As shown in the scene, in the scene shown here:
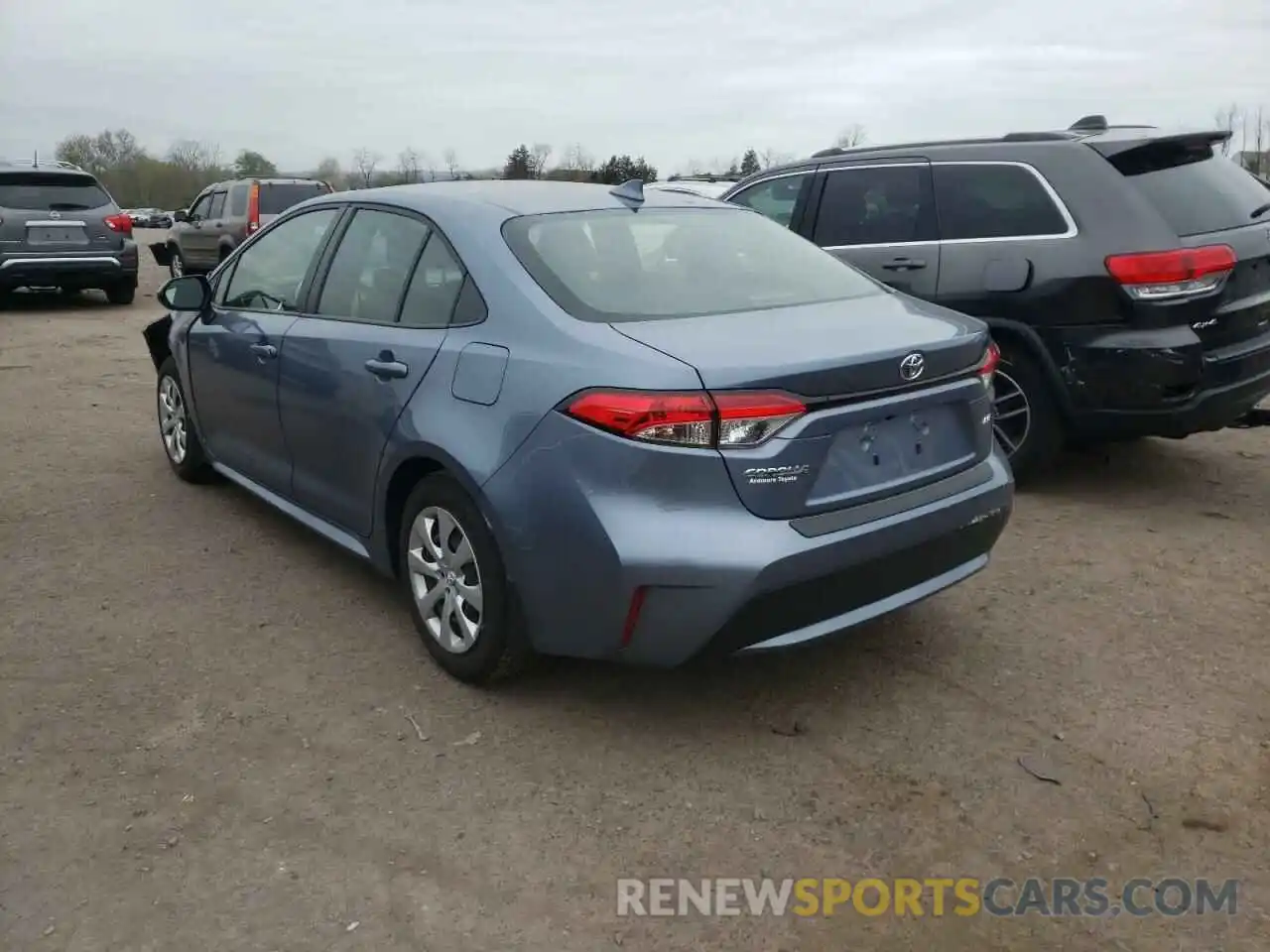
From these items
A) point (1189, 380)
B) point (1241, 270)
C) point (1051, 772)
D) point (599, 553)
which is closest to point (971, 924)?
point (1051, 772)

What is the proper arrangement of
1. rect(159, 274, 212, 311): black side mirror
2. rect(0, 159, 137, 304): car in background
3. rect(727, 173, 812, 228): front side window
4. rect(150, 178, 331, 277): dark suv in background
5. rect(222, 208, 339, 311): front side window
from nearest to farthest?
rect(222, 208, 339, 311): front side window
rect(159, 274, 212, 311): black side mirror
rect(727, 173, 812, 228): front side window
rect(0, 159, 137, 304): car in background
rect(150, 178, 331, 277): dark suv in background

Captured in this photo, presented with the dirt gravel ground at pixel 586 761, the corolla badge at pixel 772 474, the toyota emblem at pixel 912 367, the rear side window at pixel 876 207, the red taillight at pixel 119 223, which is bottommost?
the dirt gravel ground at pixel 586 761

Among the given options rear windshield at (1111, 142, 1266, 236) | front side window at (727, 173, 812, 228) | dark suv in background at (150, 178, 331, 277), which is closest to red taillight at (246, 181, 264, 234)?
dark suv in background at (150, 178, 331, 277)

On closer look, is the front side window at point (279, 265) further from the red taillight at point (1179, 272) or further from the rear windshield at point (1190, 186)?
the rear windshield at point (1190, 186)

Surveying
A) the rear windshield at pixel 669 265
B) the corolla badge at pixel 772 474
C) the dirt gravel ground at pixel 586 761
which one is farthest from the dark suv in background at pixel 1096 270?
the corolla badge at pixel 772 474

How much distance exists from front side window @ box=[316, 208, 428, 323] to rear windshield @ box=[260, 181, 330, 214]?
12188 millimetres

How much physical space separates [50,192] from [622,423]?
13.4 m

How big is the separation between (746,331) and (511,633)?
1151 millimetres

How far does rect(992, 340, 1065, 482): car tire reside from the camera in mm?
5438

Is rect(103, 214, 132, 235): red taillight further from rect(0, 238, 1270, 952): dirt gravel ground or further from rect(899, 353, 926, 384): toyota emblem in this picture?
rect(899, 353, 926, 384): toyota emblem

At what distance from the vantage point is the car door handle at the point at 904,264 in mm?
5891

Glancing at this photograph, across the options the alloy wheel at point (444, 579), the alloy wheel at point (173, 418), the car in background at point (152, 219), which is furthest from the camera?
the car in background at point (152, 219)

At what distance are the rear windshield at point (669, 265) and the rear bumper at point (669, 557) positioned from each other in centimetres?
54

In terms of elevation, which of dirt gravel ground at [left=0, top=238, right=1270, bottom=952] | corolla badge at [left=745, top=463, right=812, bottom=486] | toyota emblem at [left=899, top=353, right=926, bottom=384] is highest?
toyota emblem at [left=899, top=353, right=926, bottom=384]
